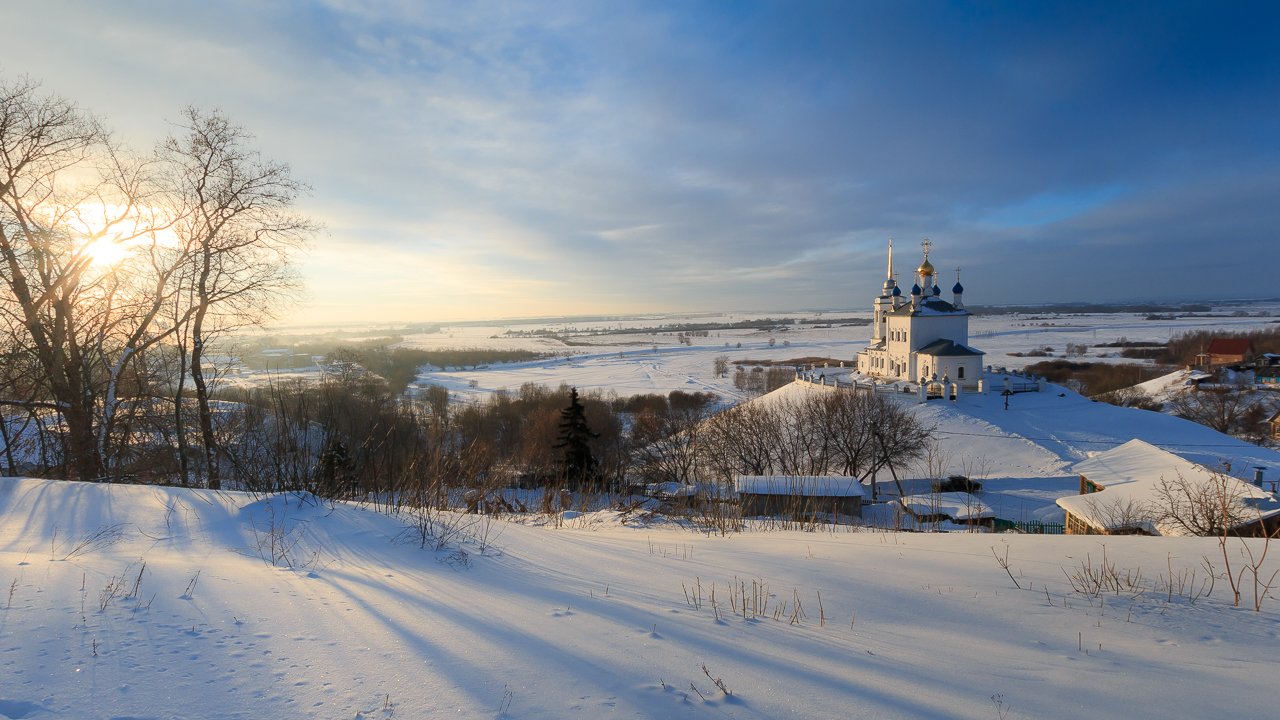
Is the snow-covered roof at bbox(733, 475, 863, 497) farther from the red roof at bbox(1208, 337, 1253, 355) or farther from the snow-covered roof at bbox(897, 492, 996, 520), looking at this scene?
the red roof at bbox(1208, 337, 1253, 355)

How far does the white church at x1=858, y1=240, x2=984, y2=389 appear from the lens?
32.0 metres

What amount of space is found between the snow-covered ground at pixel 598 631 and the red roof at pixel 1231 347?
78.7 metres

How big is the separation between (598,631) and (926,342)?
36.5m

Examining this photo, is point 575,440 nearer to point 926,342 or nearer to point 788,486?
point 788,486

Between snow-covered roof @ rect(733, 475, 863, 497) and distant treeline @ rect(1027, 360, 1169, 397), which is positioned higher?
snow-covered roof @ rect(733, 475, 863, 497)

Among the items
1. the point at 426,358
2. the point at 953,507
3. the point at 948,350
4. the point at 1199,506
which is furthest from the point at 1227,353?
the point at 426,358

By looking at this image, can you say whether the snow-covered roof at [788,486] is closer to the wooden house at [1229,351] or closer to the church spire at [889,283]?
the church spire at [889,283]

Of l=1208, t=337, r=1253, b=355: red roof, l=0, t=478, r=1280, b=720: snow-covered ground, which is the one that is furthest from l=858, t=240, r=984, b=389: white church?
l=1208, t=337, r=1253, b=355: red roof

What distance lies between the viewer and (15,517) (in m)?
4.66

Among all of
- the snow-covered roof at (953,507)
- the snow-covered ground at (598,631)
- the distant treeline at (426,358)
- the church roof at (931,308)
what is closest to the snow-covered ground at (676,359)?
the distant treeline at (426,358)

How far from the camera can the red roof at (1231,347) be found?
191 ft

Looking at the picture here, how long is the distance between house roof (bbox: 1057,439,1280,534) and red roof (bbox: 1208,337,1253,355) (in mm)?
62417

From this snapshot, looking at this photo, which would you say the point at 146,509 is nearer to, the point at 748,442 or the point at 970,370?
the point at 748,442

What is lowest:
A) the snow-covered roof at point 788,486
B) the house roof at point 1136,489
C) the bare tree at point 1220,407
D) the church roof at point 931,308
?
the bare tree at point 1220,407
